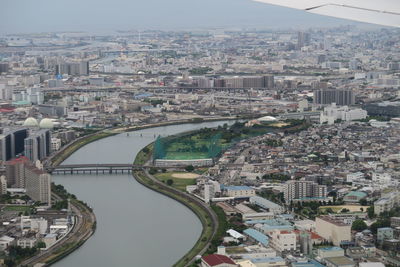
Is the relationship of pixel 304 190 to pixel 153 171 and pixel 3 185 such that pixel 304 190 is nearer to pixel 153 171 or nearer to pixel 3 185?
pixel 153 171

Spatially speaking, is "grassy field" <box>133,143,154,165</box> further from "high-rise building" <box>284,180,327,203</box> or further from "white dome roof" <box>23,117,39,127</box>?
"high-rise building" <box>284,180,327,203</box>

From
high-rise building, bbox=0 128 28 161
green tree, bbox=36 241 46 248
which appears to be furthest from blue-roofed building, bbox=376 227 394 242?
high-rise building, bbox=0 128 28 161

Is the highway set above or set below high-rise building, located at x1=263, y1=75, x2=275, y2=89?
below

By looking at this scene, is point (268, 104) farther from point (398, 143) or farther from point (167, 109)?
point (398, 143)

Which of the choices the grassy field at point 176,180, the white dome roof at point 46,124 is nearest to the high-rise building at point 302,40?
the white dome roof at point 46,124

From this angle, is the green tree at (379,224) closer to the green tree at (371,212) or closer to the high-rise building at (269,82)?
the green tree at (371,212)
